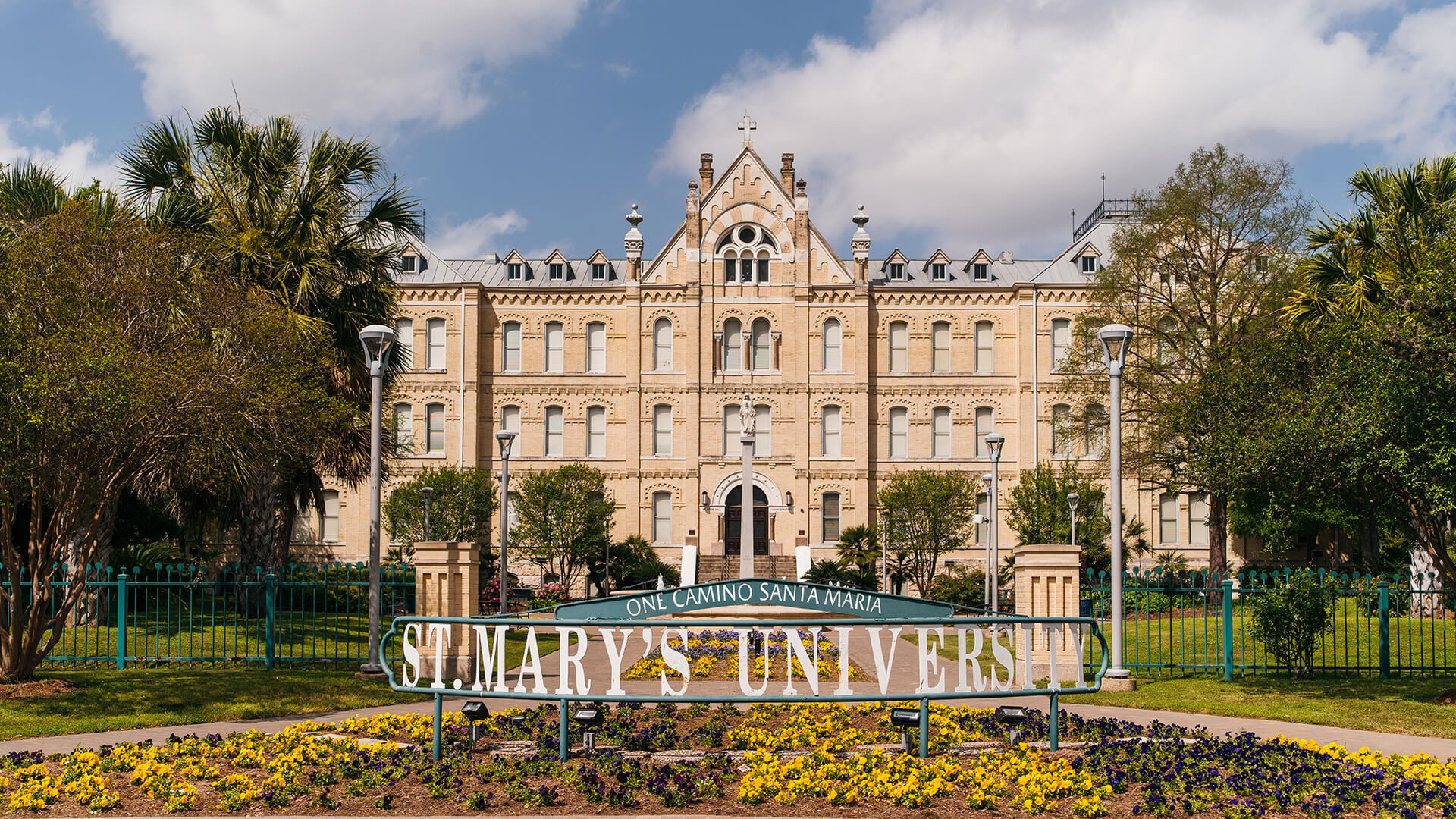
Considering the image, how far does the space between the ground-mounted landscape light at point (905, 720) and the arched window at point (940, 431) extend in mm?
33515

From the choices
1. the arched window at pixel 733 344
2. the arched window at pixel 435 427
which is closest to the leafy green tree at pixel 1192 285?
the arched window at pixel 733 344

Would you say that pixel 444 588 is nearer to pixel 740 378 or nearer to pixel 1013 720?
pixel 1013 720

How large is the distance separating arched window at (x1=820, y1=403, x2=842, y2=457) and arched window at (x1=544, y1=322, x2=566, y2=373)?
10.5 m

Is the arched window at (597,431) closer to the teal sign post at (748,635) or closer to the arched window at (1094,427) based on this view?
the arched window at (1094,427)

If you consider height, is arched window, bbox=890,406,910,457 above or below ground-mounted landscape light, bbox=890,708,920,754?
above

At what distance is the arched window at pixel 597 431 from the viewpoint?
43125 millimetres

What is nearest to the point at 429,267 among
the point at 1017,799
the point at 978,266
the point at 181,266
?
the point at 978,266

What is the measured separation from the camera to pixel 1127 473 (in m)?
32.0

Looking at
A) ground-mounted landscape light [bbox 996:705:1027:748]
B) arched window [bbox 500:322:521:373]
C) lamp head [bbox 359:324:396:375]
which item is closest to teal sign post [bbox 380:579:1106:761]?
ground-mounted landscape light [bbox 996:705:1027:748]

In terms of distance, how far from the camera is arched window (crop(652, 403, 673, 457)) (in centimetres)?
4259

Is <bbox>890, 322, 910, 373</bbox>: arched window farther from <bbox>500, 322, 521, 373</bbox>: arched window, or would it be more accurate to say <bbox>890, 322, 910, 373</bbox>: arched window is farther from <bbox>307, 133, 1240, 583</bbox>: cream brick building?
<bbox>500, 322, 521, 373</bbox>: arched window

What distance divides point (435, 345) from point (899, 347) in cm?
1834

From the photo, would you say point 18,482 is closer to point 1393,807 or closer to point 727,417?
point 1393,807

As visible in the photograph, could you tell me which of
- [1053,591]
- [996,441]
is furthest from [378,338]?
[996,441]
